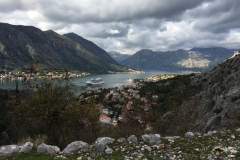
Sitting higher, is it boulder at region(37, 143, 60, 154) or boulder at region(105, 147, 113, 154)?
boulder at region(105, 147, 113, 154)

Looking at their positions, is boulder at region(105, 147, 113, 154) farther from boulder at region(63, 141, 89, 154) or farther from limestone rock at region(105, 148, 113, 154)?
boulder at region(63, 141, 89, 154)

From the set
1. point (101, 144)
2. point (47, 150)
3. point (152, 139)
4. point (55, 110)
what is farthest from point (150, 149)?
point (55, 110)

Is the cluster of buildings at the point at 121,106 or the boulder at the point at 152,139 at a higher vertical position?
the boulder at the point at 152,139

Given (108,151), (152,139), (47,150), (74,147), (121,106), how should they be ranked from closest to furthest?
(108,151)
(47,150)
(74,147)
(152,139)
(121,106)

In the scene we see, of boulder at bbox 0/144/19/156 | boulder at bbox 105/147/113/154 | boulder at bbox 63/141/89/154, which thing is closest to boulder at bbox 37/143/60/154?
boulder at bbox 63/141/89/154

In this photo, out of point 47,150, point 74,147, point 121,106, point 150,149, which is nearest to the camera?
point 150,149

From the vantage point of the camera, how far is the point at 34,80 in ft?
54.7

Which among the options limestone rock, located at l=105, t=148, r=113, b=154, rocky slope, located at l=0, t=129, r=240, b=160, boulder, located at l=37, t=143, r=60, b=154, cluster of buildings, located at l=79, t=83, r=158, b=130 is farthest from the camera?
cluster of buildings, located at l=79, t=83, r=158, b=130

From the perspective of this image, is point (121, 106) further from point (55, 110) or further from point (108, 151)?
point (108, 151)

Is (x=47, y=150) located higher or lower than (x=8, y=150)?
higher

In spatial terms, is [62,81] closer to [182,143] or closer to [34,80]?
[34,80]

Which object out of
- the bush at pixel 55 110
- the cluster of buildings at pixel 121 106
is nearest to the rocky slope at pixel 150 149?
the bush at pixel 55 110

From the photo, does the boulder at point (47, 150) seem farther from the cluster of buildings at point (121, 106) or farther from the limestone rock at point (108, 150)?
the cluster of buildings at point (121, 106)

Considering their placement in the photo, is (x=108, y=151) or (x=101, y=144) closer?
(x=108, y=151)
